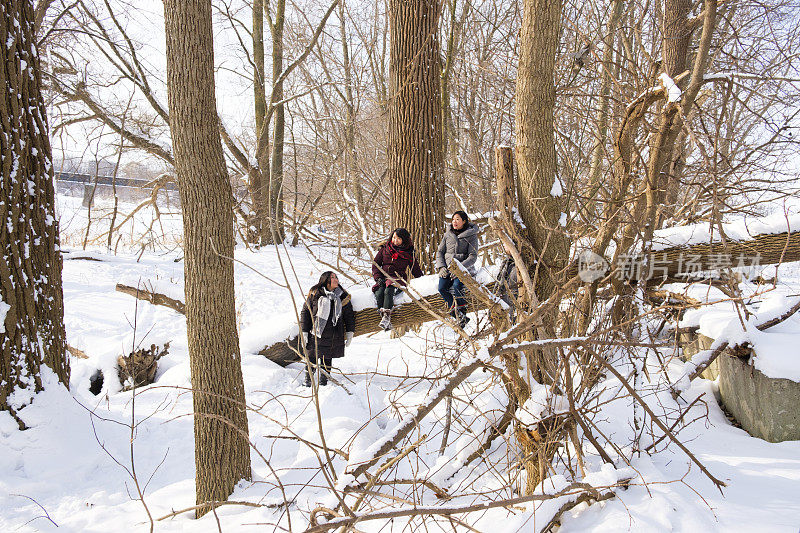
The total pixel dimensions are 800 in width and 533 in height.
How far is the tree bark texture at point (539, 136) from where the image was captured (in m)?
3.93

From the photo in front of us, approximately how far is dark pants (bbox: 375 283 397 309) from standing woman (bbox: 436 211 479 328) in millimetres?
586

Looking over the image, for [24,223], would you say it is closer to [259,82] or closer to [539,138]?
[539,138]

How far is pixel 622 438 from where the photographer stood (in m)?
3.71

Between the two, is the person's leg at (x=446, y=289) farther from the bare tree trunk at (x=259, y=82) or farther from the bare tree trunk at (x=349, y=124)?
the bare tree trunk at (x=259, y=82)

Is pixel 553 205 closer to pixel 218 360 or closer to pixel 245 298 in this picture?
pixel 218 360

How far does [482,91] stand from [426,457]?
761 cm

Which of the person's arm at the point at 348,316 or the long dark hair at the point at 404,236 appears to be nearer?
the person's arm at the point at 348,316

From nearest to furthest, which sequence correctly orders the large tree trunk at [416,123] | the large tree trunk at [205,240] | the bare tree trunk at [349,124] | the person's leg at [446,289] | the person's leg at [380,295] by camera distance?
the large tree trunk at [205,240]
the person's leg at [446,289]
the person's leg at [380,295]
the large tree trunk at [416,123]
the bare tree trunk at [349,124]

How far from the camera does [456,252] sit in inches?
223

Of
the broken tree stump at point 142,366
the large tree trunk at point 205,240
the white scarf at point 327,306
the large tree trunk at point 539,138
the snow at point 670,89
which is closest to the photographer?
the snow at point 670,89

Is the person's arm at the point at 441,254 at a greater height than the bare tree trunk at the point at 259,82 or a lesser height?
lesser

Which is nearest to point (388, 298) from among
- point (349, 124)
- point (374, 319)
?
point (374, 319)

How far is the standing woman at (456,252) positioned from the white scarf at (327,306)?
116 centimetres

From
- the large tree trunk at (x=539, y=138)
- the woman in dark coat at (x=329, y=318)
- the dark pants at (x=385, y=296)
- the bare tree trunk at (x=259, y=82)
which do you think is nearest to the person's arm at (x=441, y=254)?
the dark pants at (x=385, y=296)
